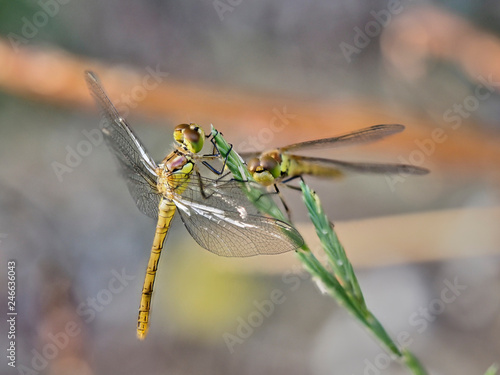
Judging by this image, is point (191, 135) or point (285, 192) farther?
point (285, 192)

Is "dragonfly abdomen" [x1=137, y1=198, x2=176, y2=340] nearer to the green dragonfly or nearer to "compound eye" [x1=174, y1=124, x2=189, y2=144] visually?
"compound eye" [x1=174, y1=124, x2=189, y2=144]

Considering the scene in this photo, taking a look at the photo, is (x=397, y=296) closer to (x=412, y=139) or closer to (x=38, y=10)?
Answer: (x=412, y=139)

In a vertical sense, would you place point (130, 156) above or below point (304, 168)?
above

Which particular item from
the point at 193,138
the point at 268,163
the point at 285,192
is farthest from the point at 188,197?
the point at 285,192

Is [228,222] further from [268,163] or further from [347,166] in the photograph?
[347,166]

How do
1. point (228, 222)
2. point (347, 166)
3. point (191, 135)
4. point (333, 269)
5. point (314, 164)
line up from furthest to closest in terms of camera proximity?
point (314, 164), point (347, 166), point (191, 135), point (228, 222), point (333, 269)

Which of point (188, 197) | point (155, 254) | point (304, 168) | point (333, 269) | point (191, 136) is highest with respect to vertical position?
point (191, 136)

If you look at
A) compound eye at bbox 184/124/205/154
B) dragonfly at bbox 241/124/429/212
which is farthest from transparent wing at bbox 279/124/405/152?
compound eye at bbox 184/124/205/154
